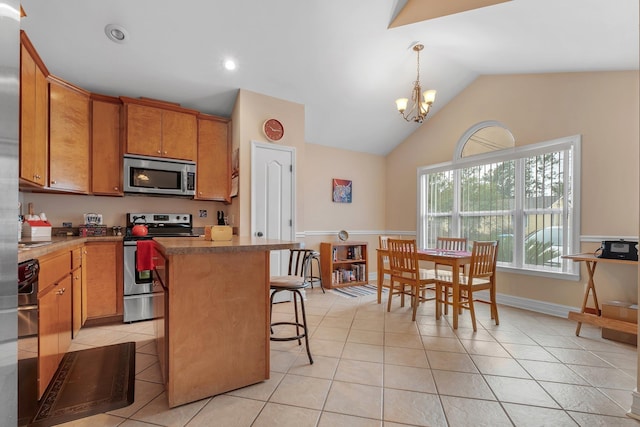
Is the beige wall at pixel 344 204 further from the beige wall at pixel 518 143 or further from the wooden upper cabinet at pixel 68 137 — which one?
the wooden upper cabinet at pixel 68 137

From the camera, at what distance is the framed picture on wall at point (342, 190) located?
5.18 meters

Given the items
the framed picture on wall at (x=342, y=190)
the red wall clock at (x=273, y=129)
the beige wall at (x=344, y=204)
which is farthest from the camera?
the framed picture on wall at (x=342, y=190)

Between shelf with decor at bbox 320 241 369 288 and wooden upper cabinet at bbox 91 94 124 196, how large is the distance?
2946 mm

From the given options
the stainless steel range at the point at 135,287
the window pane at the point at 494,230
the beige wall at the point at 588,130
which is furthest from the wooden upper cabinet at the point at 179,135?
the window pane at the point at 494,230

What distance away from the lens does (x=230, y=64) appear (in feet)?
10.5

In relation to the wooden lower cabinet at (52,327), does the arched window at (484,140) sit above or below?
above

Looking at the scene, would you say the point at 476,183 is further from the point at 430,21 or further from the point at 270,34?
the point at 270,34

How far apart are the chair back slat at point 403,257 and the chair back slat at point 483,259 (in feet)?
1.85

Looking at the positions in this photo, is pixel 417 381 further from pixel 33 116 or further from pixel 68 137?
pixel 68 137

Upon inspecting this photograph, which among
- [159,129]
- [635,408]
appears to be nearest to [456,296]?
[635,408]

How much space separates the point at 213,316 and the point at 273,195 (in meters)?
2.20

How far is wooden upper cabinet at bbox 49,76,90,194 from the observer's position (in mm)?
2816

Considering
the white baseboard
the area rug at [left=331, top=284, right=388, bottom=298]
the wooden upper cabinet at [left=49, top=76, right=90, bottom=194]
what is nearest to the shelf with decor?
the area rug at [left=331, top=284, right=388, bottom=298]

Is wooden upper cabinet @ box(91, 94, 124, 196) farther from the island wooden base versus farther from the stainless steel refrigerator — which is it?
the stainless steel refrigerator
